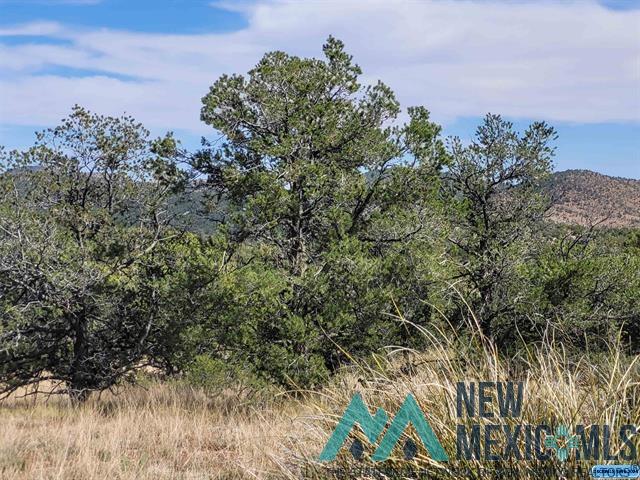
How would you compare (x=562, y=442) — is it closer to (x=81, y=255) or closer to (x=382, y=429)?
(x=382, y=429)

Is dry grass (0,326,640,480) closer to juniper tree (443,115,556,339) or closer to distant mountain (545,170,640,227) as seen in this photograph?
juniper tree (443,115,556,339)

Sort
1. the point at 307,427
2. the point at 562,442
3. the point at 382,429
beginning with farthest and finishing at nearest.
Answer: the point at 307,427, the point at 382,429, the point at 562,442

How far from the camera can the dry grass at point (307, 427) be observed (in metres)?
4.04

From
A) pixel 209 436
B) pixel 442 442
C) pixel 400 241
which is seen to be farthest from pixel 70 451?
pixel 400 241

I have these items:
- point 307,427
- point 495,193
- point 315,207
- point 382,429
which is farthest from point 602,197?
point 382,429

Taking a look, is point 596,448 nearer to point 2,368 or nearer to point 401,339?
point 401,339

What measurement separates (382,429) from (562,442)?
47.2 inches

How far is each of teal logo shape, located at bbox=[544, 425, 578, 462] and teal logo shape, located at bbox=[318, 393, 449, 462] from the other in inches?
25.2

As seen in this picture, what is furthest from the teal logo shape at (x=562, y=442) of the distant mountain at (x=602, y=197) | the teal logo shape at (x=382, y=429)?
the distant mountain at (x=602, y=197)

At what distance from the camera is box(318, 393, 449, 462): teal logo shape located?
4.05m

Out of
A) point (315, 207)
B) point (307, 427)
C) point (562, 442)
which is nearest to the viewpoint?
point (562, 442)

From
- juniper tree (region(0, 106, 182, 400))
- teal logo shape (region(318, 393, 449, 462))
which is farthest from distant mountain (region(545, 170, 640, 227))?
teal logo shape (region(318, 393, 449, 462))

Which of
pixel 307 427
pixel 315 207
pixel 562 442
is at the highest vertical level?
pixel 315 207

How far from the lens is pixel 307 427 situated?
4816 mm
